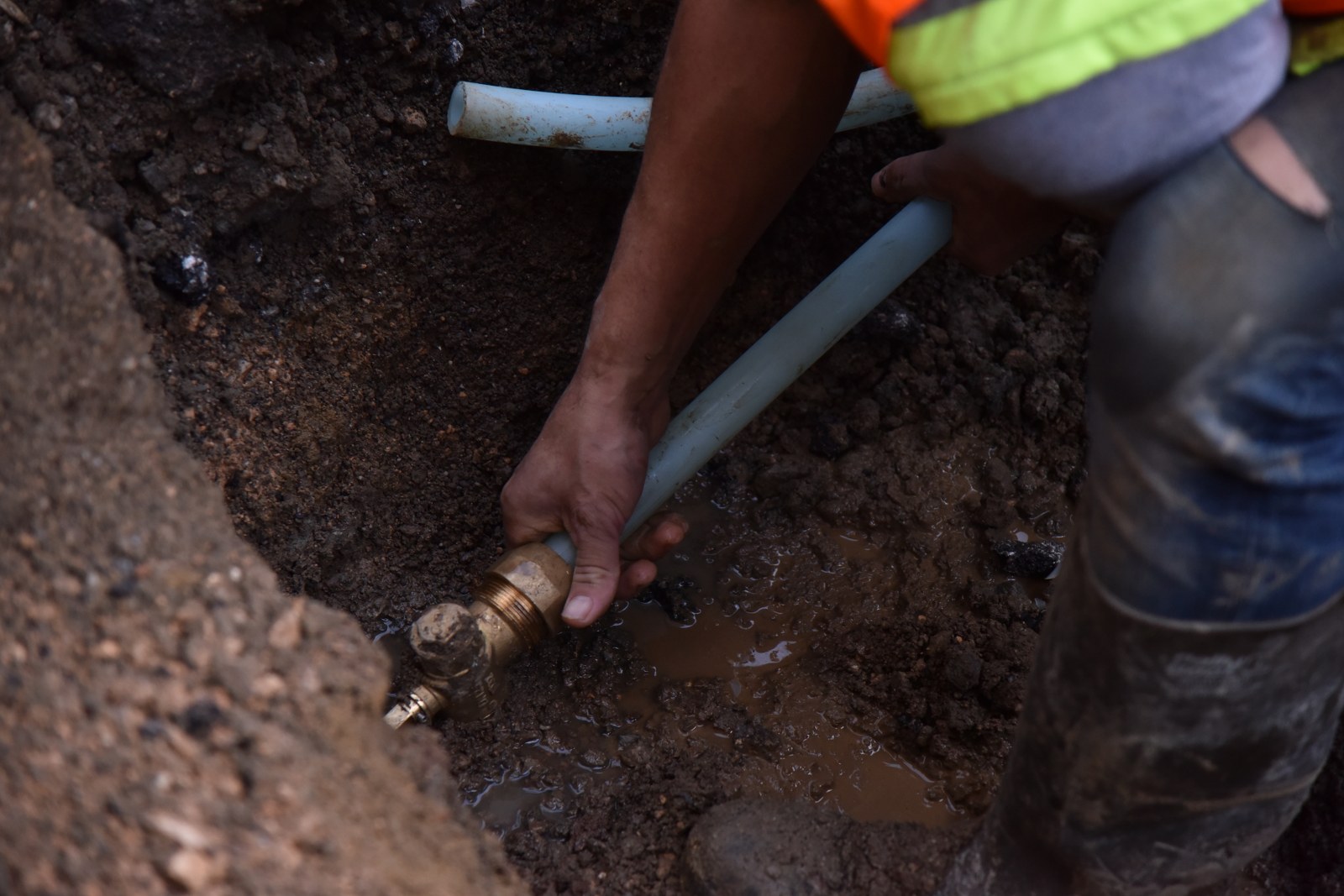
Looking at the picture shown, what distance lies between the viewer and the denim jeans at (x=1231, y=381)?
2.31 ft

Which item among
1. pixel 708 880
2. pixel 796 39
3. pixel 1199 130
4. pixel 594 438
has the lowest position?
pixel 708 880

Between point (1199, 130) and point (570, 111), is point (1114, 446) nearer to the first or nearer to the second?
point (1199, 130)

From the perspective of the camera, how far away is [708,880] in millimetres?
1184

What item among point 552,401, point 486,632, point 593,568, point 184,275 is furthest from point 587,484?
point 184,275

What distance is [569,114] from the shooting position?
57.9 inches

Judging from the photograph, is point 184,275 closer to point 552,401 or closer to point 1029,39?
point 552,401

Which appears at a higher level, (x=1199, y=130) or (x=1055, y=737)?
(x=1199, y=130)

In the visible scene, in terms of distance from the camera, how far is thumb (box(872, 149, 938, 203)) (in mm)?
1455

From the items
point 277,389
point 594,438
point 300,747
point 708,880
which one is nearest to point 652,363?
point 594,438

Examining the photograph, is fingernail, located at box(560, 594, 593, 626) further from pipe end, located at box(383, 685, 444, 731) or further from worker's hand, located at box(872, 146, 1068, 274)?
worker's hand, located at box(872, 146, 1068, 274)

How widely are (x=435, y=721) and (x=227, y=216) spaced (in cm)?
67

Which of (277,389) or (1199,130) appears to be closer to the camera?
(1199,130)

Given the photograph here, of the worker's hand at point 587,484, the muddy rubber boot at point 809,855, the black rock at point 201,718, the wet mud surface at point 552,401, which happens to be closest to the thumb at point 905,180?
the wet mud surface at point 552,401

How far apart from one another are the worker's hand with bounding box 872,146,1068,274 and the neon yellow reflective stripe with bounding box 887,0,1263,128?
1.80ft
